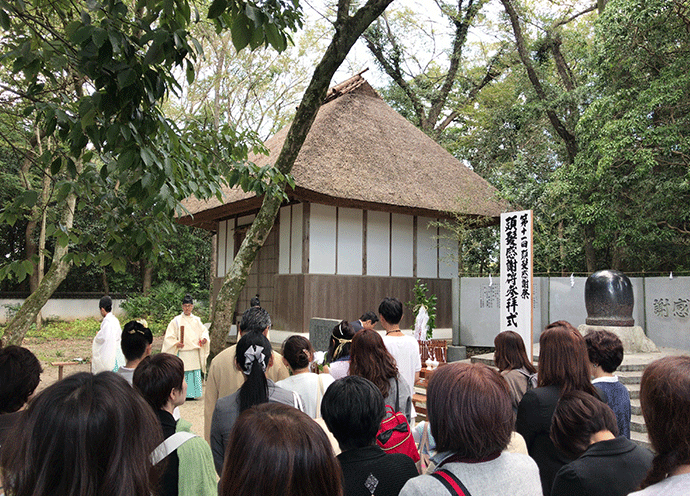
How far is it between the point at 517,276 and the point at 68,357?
35.8ft

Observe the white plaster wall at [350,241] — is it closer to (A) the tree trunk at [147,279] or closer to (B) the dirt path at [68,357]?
(B) the dirt path at [68,357]

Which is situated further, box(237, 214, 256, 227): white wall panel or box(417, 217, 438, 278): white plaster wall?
box(237, 214, 256, 227): white wall panel

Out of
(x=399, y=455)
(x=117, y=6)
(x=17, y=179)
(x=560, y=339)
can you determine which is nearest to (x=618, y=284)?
(x=560, y=339)

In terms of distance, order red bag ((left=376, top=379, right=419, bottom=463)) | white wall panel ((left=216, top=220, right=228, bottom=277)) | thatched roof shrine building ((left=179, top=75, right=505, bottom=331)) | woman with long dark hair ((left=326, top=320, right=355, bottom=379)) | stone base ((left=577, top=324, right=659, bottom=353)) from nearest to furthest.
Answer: red bag ((left=376, top=379, right=419, bottom=463)) → woman with long dark hair ((left=326, top=320, right=355, bottom=379)) → stone base ((left=577, top=324, right=659, bottom=353)) → thatched roof shrine building ((left=179, top=75, right=505, bottom=331)) → white wall panel ((left=216, top=220, right=228, bottom=277))

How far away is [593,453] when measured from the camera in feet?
6.14

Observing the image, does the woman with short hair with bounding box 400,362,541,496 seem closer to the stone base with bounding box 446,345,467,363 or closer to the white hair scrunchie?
the white hair scrunchie

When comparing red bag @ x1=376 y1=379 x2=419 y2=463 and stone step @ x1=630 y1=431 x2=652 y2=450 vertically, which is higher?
red bag @ x1=376 y1=379 x2=419 y2=463

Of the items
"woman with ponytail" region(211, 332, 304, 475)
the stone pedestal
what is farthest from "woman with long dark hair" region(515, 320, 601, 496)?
the stone pedestal

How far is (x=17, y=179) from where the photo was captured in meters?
18.6

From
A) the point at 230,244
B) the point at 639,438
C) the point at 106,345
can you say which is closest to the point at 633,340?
the point at 639,438

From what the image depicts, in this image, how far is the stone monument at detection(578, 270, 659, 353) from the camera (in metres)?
7.62

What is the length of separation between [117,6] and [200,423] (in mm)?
5276

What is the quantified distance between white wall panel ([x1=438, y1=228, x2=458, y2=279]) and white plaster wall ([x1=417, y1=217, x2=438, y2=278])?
0.48ft

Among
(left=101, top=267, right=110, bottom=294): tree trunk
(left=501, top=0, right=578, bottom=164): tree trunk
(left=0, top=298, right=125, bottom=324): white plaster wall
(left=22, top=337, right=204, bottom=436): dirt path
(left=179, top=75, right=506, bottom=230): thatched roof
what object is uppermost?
(left=501, top=0, right=578, bottom=164): tree trunk
